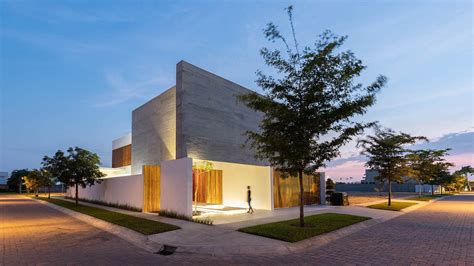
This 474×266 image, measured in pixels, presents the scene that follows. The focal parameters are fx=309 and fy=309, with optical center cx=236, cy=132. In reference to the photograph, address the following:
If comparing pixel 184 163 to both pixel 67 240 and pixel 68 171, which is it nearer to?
pixel 67 240

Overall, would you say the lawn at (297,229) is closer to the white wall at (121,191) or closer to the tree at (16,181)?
the white wall at (121,191)

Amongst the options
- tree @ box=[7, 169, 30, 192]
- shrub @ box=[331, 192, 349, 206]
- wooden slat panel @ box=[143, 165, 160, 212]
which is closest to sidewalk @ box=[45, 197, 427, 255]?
wooden slat panel @ box=[143, 165, 160, 212]

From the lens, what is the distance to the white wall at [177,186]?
46.1 feet

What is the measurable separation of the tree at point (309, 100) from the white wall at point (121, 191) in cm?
1013

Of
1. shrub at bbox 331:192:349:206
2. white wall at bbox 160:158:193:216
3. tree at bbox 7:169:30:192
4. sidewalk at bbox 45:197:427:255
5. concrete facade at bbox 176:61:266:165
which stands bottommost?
tree at bbox 7:169:30:192

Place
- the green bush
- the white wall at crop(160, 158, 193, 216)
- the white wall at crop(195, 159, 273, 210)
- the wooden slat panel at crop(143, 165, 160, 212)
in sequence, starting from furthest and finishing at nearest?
the white wall at crop(195, 159, 273, 210) → the wooden slat panel at crop(143, 165, 160, 212) → the white wall at crop(160, 158, 193, 216) → the green bush

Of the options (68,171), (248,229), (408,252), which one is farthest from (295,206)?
(68,171)

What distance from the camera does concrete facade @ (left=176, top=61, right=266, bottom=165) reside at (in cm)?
1628

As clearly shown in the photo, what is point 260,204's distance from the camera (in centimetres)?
1883

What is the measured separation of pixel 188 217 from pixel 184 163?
2442 mm

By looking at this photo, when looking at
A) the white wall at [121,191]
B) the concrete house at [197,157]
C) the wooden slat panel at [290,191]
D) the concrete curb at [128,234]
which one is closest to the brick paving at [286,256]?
the concrete curb at [128,234]

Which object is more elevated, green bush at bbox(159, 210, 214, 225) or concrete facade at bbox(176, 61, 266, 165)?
concrete facade at bbox(176, 61, 266, 165)

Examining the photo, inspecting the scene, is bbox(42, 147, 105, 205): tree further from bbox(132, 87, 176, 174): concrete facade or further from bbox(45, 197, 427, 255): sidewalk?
bbox(45, 197, 427, 255): sidewalk

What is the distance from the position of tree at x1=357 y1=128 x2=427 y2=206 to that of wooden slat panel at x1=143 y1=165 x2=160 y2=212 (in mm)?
13888
